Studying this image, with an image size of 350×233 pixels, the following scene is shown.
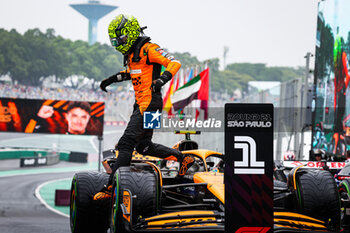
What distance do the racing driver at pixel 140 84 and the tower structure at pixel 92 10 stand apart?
13636 centimetres

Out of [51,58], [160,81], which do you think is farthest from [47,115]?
[51,58]

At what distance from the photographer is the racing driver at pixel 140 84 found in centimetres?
689

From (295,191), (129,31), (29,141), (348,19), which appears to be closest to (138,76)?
(129,31)

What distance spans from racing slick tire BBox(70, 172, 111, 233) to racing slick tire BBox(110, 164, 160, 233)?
3.72ft

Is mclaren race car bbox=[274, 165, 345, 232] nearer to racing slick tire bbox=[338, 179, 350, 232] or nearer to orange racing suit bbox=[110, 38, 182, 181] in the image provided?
racing slick tire bbox=[338, 179, 350, 232]

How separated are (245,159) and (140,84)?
2.58 meters

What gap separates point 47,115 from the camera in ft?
77.8

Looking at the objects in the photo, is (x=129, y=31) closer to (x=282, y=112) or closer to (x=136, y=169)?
(x=136, y=169)

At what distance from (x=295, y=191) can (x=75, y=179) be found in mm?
2477

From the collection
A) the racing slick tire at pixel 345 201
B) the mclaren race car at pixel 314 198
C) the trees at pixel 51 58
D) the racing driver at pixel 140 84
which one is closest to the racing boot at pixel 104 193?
the racing driver at pixel 140 84

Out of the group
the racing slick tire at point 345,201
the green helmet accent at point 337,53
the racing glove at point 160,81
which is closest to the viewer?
the racing glove at point 160,81

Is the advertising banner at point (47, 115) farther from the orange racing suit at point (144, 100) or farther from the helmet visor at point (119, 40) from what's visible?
the orange racing suit at point (144, 100)

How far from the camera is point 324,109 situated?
1725 centimetres

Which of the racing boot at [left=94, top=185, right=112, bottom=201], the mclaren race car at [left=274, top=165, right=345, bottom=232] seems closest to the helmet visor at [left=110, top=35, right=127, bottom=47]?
→ the racing boot at [left=94, top=185, right=112, bottom=201]
